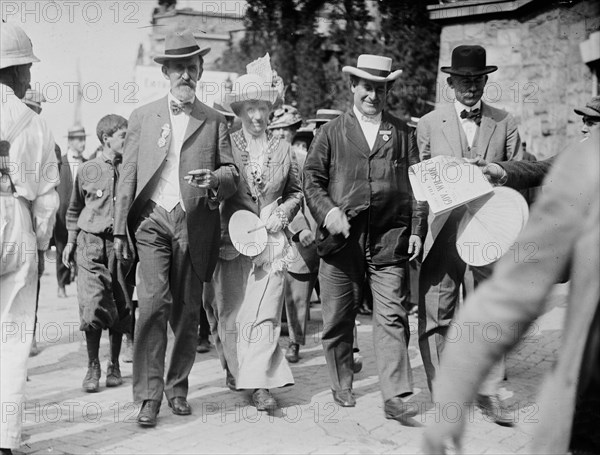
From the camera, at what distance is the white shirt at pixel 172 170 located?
6.13 m

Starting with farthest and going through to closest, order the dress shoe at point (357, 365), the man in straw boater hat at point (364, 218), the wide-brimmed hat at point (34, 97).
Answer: the wide-brimmed hat at point (34, 97), the dress shoe at point (357, 365), the man in straw boater hat at point (364, 218)

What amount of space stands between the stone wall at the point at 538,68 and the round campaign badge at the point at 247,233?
512cm

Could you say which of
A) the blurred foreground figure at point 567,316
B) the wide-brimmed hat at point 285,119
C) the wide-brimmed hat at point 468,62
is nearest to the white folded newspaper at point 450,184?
the wide-brimmed hat at point 468,62

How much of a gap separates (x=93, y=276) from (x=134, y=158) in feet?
4.36

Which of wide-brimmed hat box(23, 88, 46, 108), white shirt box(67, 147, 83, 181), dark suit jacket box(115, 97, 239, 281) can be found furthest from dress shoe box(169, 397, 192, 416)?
white shirt box(67, 147, 83, 181)

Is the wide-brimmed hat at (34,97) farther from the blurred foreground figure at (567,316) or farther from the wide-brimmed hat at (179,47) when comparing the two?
the blurred foreground figure at (567,316)

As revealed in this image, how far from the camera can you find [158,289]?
6.06 m

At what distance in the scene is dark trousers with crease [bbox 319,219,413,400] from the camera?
20.5 ft

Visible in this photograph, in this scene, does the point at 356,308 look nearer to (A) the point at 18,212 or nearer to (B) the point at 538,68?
(A) the point at 18,212

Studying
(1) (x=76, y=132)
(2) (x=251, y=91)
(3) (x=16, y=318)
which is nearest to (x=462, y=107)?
(2) (x=251, y=91)

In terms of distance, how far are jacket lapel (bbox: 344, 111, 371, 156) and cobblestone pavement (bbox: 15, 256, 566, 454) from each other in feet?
5.50

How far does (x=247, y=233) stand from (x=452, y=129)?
1.62m

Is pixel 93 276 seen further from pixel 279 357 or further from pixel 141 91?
pixel 141 91

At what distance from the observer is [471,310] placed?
2340mm
